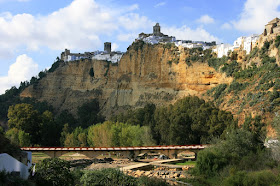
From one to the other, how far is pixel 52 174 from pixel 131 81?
5908 centimetres

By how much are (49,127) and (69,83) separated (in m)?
30.2

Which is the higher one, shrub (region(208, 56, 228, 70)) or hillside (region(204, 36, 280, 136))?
shrub (region(208, 56, 228, 70))

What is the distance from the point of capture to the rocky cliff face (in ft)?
238

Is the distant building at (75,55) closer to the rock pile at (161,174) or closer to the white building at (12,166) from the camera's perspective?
the rock pile at (161,174)

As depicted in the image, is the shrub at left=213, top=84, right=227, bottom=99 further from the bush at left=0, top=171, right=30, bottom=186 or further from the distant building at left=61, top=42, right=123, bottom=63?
the bush at left=0, top=171, right=30, bottom=186

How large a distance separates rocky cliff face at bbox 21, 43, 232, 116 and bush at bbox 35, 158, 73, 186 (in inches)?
1664

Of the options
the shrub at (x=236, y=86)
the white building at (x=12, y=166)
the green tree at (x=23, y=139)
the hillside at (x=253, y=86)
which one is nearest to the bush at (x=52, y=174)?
the white building at (x=12, y=166)

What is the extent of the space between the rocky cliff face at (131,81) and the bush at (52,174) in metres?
42.3

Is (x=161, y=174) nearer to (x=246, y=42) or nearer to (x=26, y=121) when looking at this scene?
(x=246, y=42)

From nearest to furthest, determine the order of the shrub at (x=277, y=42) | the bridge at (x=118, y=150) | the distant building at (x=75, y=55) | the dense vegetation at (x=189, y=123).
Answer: the bridge at (x=118, y=150)
the dense vegetation at (x=189, y=123)
the shrub at (x=277, y=42)
the distant building at (x=75, y=55)

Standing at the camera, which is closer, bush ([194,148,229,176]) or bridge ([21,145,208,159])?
bush ([194,148,229,176])

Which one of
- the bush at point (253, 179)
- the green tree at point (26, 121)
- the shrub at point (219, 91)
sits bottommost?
the bush at point (253, 179)

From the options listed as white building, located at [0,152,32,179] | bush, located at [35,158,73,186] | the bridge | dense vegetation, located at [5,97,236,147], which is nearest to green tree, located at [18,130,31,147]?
dense vegetation, located at [5,97,236,147]

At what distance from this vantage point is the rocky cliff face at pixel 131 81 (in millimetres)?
72688
